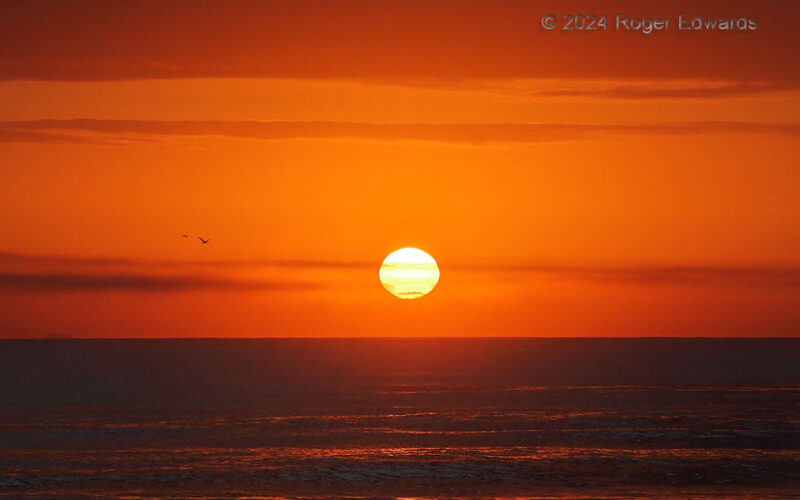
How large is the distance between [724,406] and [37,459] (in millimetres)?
48991

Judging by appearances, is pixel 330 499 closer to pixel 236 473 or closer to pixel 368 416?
pixel 236 473

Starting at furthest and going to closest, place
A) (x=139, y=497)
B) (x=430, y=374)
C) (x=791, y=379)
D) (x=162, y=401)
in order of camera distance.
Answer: (x=430, y=374) → (x=791, y=379) → (x=162, y=401) → (x=139, y=497)

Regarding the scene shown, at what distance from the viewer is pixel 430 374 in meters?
131

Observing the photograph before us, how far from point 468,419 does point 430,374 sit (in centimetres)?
6341

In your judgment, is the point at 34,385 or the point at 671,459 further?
the point at 34,385

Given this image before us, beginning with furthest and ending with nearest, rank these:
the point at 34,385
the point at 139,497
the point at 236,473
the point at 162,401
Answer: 1. the point at 34,385
2. the point at 162,401
3. the point at 236,473
4. the point at 139,497

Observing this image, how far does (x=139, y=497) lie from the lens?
39938 millimetres

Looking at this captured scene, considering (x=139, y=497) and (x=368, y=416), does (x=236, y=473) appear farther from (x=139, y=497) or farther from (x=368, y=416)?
(x=368, y=416)

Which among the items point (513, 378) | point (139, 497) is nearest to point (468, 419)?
point (139, 497)

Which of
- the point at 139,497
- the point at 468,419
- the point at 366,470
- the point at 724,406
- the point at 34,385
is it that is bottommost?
the point at 139,497

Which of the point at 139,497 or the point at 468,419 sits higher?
the point at 468,419

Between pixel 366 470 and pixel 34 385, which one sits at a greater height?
pixel 34 385

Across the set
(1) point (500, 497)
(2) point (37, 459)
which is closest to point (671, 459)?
(1) point (500, 497)

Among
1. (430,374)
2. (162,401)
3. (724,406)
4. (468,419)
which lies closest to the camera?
(468,419)
